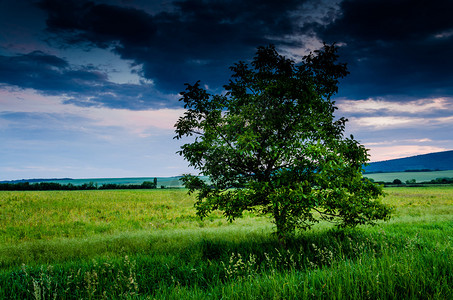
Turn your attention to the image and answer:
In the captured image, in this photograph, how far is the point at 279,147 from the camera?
7.90 m

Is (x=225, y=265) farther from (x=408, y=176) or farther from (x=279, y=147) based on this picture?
(x=408, y=176)

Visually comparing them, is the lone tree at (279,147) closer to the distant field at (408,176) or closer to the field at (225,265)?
the field at (225,265)

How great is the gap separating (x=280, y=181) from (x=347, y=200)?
2122mm

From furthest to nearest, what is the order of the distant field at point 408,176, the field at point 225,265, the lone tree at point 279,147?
1. the distant field at point 408,176
2. the lone tree at point 279,147
3. the field at point 225,265

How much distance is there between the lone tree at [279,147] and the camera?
749 centimetres

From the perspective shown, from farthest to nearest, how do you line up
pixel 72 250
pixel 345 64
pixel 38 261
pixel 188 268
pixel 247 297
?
pixel 72 250, pixel 38 261, pixel 345 64, pixel 188 268, pixel 247 297

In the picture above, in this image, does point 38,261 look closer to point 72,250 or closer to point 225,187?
point 72,250

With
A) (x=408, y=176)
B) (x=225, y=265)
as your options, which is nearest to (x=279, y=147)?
(x=225, y=265)

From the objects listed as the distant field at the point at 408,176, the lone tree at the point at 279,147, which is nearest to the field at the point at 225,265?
the lone tree at the point at 279,147

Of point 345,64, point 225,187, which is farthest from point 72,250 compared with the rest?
point 345,64

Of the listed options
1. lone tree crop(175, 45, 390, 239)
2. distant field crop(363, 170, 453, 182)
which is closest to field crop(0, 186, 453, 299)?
lone tree crop(175, 45, 390, 239)

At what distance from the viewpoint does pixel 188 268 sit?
7395 millimetres

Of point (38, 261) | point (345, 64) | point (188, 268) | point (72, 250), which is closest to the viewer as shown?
point (188, 268)

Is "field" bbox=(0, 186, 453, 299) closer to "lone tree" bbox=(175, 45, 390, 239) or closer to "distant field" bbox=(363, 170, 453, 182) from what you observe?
"lone tree" bbox=(175, 45, 390, 239)
